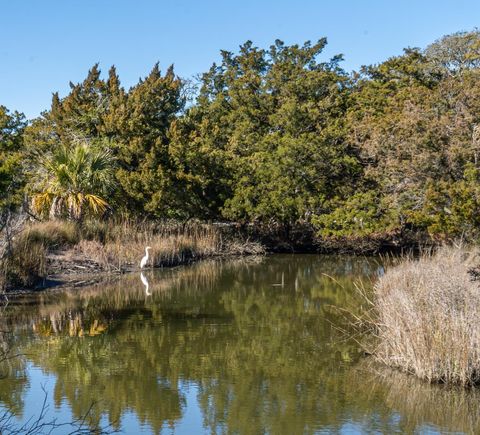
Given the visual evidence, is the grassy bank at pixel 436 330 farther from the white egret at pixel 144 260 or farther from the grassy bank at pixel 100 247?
the white egret at pixel 144 260

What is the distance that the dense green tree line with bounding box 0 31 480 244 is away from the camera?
20609mm

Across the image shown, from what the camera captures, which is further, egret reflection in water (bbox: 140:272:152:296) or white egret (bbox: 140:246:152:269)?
white egret (bbox: 140:246:152:269)

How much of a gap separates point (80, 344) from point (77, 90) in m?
25.1

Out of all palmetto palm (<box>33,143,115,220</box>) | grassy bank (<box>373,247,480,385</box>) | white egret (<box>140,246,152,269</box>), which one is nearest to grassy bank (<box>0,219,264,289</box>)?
white egret (<box>140,246,152,269</box>)

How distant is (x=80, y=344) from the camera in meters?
11.2

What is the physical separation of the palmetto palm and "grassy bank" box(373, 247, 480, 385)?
14004 millimetres

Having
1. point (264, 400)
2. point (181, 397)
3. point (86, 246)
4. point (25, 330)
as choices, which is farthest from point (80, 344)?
point (86, 246)

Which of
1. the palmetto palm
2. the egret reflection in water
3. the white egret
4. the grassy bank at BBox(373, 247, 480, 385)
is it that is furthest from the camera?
the palmetto palm

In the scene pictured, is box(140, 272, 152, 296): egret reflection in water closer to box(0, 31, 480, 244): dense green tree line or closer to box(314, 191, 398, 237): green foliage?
box(0, 31, 480, 244): dense green tree line

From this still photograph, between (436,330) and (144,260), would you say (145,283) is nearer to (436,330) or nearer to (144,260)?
(144,260)

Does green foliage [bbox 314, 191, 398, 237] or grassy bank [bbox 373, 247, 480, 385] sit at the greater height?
green foliage [bbox 314, 191, 398, 237]

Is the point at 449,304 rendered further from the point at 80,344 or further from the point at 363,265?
the point at 363,265

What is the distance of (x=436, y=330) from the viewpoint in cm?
814

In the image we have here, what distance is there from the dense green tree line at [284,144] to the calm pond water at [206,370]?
6080 millimetres
